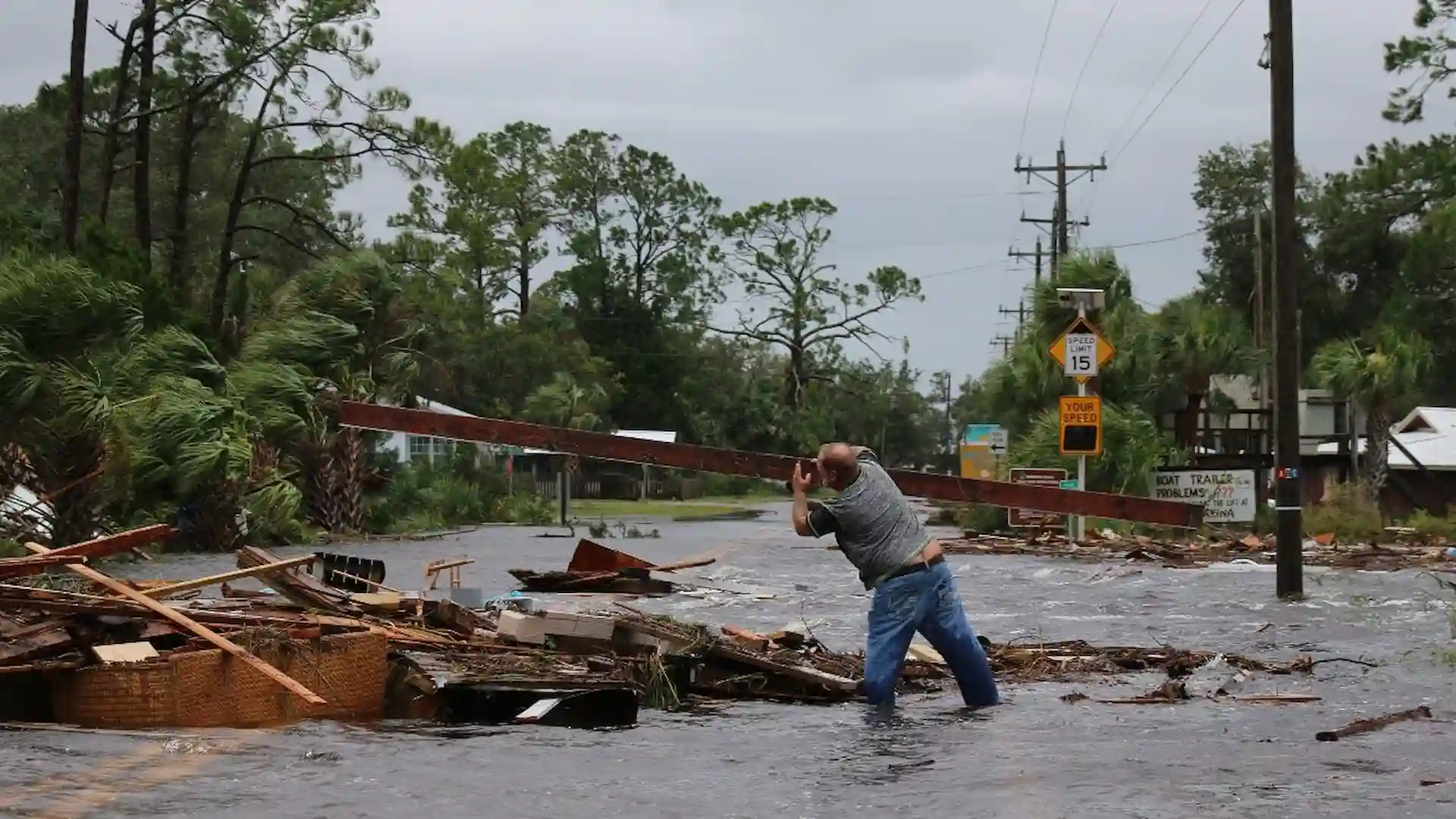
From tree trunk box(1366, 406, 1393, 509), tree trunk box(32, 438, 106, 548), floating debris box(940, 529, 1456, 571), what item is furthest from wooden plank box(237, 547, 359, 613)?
tree trunk box(1366, 406, 1393, 509)

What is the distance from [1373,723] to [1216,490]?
20.9 m

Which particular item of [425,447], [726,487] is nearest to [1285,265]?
[425,447]

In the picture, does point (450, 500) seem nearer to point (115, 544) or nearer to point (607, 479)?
point (115, 544)

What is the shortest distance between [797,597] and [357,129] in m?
23.7

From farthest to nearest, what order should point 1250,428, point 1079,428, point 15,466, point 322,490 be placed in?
point 322,490 → point 1250,428 → point 1079,428 → point 15,466

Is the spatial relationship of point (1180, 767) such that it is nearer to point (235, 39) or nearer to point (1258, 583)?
point (1258, 583)

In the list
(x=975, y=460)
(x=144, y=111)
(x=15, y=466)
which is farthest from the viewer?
(x=975, y=460)

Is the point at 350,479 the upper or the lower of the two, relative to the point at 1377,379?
lower

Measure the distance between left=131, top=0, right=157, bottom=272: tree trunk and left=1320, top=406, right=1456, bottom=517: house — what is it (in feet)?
91.3

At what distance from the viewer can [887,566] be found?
11.7 metres

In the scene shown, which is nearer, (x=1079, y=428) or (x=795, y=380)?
(x=1079, y=428)

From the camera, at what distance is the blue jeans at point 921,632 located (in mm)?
11617

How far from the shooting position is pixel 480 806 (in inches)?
332

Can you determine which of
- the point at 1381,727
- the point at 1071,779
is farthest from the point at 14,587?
the point at 1381,727
